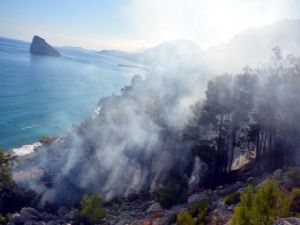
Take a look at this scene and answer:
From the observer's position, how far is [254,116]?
33438mm

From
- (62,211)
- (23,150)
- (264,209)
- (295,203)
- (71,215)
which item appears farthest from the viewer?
(23,150)

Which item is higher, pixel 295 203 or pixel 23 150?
pixel 295 203

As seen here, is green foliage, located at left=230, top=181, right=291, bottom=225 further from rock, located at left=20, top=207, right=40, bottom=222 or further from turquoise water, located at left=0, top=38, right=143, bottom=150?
turquoise water, located at left=0, top=38, right=143, bottom=150

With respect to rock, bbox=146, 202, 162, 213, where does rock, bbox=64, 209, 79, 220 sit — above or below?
below

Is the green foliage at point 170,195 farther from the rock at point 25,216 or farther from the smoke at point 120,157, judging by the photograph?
the rock at point 25,216

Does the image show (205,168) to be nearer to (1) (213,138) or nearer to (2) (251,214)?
(1) (213,138)

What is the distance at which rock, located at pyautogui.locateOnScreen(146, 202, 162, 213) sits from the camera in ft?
97.6

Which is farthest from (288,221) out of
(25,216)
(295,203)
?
(25,216)

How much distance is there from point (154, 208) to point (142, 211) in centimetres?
105

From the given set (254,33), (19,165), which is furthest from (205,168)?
(254,33)

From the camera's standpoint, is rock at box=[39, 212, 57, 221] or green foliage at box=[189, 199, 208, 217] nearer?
green foliage at box=[189, 199, 208, 217]

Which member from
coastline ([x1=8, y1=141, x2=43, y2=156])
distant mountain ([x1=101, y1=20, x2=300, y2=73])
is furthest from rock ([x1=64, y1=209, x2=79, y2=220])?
distant mountain ([x1=101, y1=20, x2=300, y2=73])

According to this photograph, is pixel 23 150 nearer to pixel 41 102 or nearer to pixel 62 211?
pixel 62 211

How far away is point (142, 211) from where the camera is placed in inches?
1194
